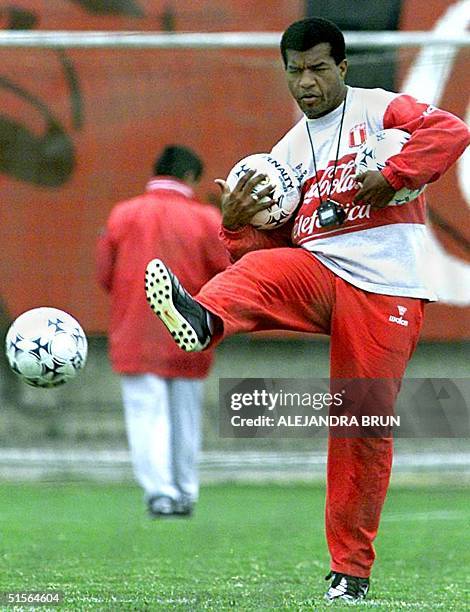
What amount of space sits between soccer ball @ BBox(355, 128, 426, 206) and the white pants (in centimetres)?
382

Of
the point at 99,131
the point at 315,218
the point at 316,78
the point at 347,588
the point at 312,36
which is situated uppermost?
the point at 312,36

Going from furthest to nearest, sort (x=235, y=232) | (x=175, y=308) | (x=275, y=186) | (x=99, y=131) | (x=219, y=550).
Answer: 1. (x=99, y=131)
2. (x=219, y=550)
3. (x=235, y=232)
4. (x=275, y=186)
5. (x=175, y=308)

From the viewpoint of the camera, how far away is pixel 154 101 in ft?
35.2

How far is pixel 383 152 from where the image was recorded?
17.7 feet

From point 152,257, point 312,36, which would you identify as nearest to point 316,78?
point 312,36

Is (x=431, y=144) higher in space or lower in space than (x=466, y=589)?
higher

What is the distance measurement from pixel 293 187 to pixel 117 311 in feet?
12.4

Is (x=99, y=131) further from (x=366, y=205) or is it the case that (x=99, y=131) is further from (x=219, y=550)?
(x=366, y=205)

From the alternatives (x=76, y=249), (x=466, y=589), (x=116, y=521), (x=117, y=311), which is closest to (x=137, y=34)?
(x=76, y=249)

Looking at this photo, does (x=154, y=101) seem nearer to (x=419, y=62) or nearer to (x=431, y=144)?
(x=419, y=62)

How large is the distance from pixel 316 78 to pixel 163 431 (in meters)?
4.03

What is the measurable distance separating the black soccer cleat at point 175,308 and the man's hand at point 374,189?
2.63 ft

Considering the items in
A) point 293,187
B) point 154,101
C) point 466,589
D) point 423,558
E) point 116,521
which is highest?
point 293,187

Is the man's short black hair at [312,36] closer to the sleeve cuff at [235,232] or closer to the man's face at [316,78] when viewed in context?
the man's face at [316,78]
